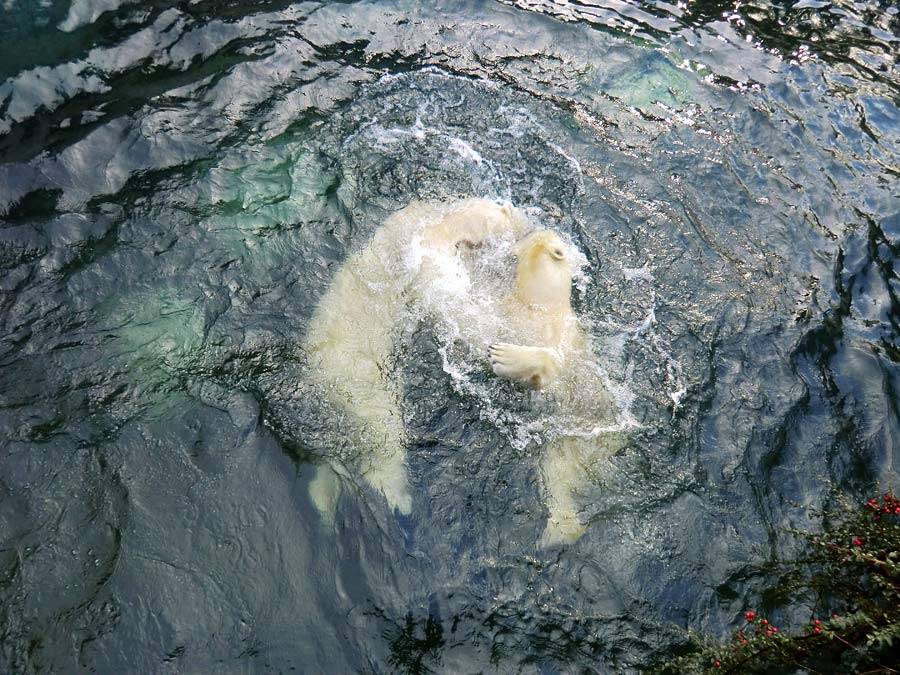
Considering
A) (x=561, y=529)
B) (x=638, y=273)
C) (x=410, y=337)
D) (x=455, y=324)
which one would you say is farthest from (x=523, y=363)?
(x=638, y=273)

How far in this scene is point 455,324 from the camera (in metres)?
6.37

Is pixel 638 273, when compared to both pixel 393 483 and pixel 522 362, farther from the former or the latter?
pixel 393 483

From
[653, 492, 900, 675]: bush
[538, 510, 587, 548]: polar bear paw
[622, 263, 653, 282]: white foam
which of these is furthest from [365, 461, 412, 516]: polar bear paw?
[622, 263, 653, 282]: white foam

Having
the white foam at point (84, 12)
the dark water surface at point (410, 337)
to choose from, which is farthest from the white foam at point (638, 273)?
the white foam at point (84, 12)

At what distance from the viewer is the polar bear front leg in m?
5.75

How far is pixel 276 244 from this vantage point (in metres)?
6.94

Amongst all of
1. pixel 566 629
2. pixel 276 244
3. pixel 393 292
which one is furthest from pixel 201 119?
pixel 566 629

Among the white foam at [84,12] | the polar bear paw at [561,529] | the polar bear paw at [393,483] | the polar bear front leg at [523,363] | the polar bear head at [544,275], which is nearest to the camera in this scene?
the polar bear paw at [561,529]

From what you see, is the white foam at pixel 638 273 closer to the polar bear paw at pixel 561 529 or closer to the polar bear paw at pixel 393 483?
the polar bear paw at pixel 561 529

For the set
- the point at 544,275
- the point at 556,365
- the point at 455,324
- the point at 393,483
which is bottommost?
the point at 393,483

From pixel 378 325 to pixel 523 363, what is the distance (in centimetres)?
145

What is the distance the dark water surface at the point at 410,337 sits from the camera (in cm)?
482

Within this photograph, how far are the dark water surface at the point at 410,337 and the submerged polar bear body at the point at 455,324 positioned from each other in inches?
7.8

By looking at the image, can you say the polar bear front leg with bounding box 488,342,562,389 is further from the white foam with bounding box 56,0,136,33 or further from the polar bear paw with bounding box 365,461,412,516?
the white foam with bounding box 56,0,136,33
